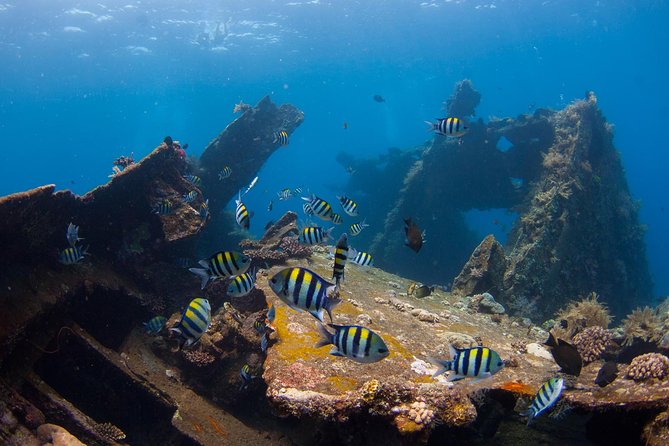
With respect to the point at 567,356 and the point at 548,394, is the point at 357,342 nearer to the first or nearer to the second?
the point at 548,394

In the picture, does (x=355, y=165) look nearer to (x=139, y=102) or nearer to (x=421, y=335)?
(x=421, y=335)

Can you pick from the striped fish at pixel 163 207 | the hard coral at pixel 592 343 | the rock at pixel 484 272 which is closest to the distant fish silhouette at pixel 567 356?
the hard coral at pixel 592 343

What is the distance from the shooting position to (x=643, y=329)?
302 inches

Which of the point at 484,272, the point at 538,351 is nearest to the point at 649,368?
the point at 538,351

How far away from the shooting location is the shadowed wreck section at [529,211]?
12.4 m

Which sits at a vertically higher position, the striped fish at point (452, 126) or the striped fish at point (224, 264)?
the striped fish at point (452, 126)

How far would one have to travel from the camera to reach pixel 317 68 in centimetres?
6144

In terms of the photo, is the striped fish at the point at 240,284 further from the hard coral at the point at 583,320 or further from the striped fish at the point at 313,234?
the hard coral at the point at 583,320

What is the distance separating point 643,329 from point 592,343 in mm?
2022

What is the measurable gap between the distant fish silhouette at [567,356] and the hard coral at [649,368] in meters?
0.59

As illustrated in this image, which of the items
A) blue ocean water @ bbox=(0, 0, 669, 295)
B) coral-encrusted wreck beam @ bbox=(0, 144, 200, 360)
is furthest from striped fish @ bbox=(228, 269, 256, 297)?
blue ocean water @ bbox=(0, 0, 669, 295)

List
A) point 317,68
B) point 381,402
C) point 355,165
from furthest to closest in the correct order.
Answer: point 317,68 < point 355,165 < point 381,402

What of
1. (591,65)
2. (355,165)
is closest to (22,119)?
(355,165)

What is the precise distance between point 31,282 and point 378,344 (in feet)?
20.4
